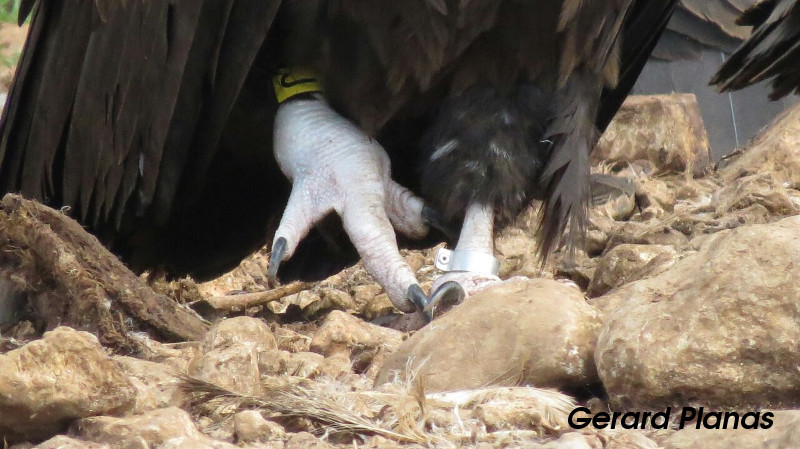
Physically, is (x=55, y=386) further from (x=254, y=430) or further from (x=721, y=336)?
(x=721, y=336)

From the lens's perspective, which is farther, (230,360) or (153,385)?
(230,360)

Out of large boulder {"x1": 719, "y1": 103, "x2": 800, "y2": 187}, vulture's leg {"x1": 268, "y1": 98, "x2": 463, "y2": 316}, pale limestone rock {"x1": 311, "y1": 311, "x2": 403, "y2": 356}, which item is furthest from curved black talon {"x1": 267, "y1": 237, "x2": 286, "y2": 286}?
large boulder {"x1": 719, "y1": 103, "x2": 800, "y2": 187}

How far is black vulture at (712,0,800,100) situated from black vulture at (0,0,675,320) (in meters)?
0.40

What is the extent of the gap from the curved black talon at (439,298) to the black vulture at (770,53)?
108 cm

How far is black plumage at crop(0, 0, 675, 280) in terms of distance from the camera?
102 inches

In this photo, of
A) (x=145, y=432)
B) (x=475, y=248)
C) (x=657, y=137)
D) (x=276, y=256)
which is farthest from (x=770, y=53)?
(x=145, y=432)

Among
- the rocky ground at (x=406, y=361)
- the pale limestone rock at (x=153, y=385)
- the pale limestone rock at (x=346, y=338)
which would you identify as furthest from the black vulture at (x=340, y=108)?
the pale limestone rock at (x=153, y=385)

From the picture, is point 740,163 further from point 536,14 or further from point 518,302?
point 518,302

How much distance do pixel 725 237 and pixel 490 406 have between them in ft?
1.50

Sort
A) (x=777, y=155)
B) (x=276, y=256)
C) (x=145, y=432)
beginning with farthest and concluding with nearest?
(x=777, y=155) < (x=276, y=256) < (x=145, y=432)

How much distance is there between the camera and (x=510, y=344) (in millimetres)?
1950

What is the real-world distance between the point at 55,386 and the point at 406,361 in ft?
2.02

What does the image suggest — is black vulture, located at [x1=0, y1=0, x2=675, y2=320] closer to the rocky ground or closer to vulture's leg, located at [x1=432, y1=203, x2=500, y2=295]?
vulture's leg, located at [x1=432, y1=203, x2=500, y2=295]

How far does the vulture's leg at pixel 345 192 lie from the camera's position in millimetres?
2658
